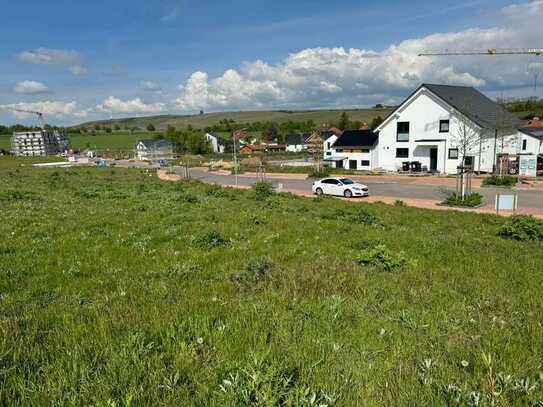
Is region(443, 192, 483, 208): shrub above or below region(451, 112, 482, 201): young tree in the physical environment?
below

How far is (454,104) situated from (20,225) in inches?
1919

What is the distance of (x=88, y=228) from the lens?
10.0m

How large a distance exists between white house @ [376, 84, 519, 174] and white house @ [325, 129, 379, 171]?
5.56 feet

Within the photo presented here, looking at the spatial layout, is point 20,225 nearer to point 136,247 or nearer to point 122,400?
point 136,247

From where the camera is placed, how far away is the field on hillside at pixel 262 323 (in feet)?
9.02

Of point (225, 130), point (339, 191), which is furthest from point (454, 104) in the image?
point (225, 130)

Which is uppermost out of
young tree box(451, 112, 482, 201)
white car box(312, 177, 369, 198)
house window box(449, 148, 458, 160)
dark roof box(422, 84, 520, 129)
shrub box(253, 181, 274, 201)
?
dark roof box(422, 84, 520, 129)

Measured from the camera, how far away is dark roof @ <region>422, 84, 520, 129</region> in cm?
4538

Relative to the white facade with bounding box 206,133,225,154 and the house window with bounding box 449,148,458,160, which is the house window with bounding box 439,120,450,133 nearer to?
the house window with bounding box 449,148,458,160

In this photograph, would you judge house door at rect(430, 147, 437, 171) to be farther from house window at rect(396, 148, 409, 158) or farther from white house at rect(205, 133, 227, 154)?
white house at rect(205, 133, 227, 154)

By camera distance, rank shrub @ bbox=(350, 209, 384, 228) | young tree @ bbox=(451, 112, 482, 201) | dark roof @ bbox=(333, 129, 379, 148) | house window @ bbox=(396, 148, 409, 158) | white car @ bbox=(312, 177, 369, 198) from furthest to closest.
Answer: dark roof @ bbox=(333, 129, 379, 148) < house window @ bbox=(396, 148, 409, 158) < young tree @ bbox=(451, 112, 482, 201) < white car @ bbox=(312, 177, 369, 198) < shrub @ bbox=(350, 209, 384, 228)

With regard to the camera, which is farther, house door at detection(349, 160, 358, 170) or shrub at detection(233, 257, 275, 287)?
house door at detection(349, 160, 358, 170)

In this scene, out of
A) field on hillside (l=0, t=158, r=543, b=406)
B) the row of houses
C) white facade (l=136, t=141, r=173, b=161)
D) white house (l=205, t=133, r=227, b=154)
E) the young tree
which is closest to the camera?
field on hillside (l=0, t=158, r=543, b=406)

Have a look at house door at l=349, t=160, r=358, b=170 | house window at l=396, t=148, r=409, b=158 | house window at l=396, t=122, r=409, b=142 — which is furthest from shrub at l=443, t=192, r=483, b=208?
house door at l=349, t=160, r=358, b=170
